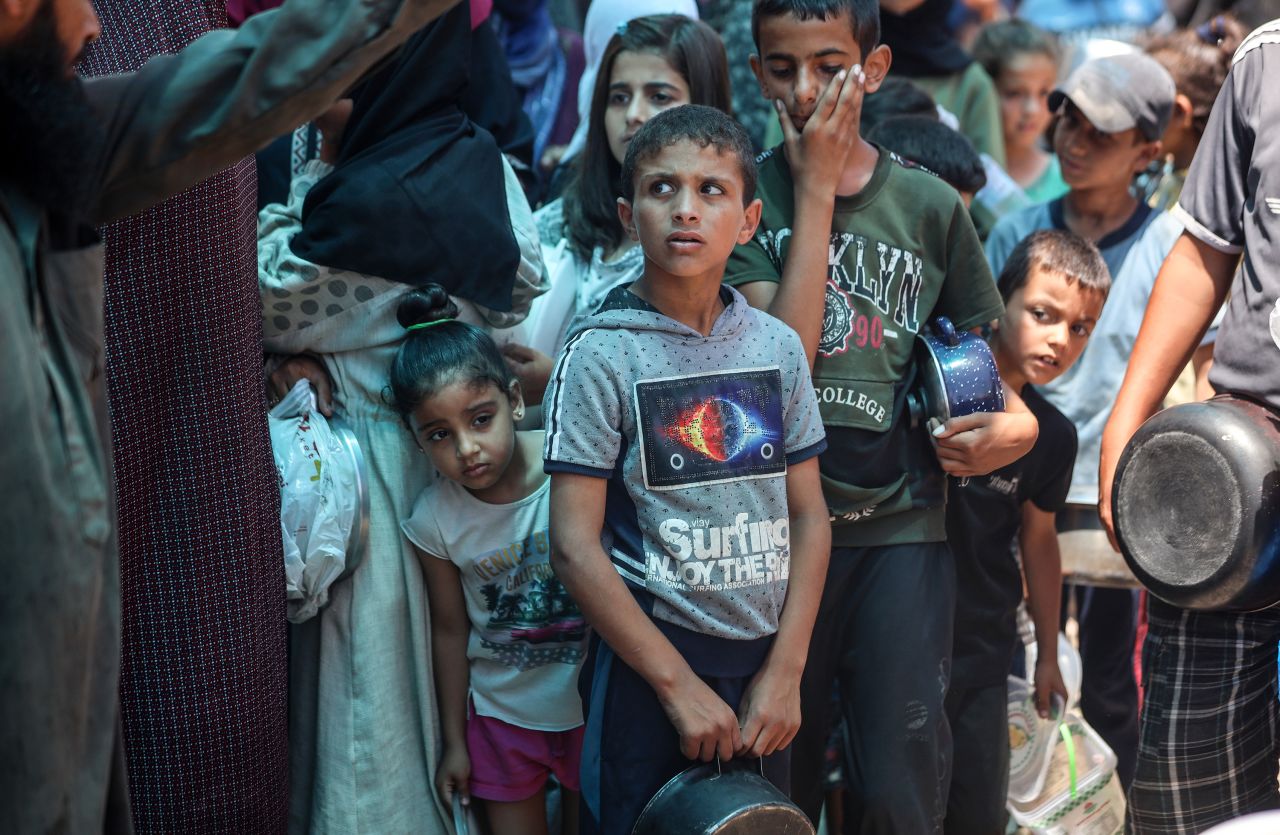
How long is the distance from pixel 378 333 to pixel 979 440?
1.38 metres

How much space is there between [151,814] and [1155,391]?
2301 mm

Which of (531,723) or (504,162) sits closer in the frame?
(531,723)

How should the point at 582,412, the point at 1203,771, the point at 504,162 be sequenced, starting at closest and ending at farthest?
1. the point at 582,412
2. the point at 1203,771
3. the point at 504,162

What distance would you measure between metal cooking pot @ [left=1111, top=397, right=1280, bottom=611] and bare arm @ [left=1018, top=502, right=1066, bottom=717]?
88 centimetres

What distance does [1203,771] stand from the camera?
2.78 meters

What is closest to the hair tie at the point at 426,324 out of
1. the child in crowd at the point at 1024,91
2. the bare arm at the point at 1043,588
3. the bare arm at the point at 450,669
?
the bare arm at the point at 450,669

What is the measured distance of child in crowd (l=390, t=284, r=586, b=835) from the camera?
9.75ft

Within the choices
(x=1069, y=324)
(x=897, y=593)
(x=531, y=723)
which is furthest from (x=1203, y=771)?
(x=531, y=723)

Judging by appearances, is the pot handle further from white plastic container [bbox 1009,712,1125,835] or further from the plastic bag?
white plastic container [bbox 1009,712,1125,835]

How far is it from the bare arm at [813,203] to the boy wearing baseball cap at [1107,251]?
4.84 feet

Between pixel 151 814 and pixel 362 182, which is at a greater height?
pixel 362 182

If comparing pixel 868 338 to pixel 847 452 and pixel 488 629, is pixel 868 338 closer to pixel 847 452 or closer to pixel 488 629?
pixel 847 452

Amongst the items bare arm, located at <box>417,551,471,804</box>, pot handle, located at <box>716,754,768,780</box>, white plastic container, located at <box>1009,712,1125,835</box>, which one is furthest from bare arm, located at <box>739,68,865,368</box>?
white plastic container, located at <box>1009,712,1125,835</box>

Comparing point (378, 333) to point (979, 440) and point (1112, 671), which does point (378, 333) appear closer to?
point (979, 440)
